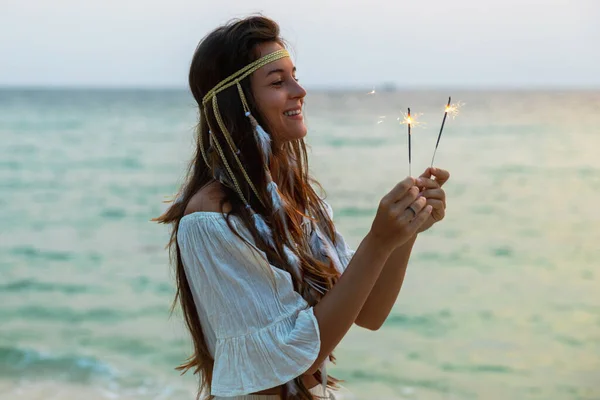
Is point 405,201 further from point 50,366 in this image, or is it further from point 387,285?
point 50,366

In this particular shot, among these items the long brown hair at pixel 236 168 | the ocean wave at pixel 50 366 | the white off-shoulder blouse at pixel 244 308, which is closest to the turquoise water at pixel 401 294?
the ocean wave at pixel 50 366

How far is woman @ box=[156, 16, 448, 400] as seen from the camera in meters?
1.81

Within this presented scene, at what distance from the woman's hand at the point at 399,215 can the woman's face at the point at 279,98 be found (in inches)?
13.9

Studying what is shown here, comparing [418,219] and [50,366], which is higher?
[418,219]

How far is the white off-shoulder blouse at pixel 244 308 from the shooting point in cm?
183

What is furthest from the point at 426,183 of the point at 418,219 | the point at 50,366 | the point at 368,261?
the point at 50,366

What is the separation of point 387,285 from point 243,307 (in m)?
0.45

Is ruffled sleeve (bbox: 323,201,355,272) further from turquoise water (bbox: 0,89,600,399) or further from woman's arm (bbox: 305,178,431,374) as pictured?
turquoise water (bbox: 0,89,600,399)

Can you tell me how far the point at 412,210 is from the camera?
5.84 ft

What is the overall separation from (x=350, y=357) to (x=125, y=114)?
29.3 m

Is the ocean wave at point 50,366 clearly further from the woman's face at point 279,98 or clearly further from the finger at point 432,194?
the finger at point 432,194

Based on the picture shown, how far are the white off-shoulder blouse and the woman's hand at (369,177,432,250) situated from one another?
0.24 m

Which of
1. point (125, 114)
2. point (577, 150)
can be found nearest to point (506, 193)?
point (577, 150)

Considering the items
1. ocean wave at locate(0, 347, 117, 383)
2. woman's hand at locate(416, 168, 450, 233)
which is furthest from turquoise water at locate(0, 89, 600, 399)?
woman's hand at locate(416, 168, 450, 233)
